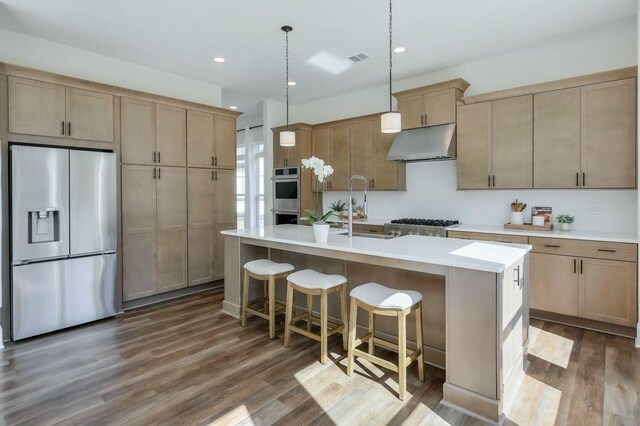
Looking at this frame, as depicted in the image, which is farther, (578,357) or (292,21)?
(292,21)

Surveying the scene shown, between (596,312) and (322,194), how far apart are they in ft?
13.3

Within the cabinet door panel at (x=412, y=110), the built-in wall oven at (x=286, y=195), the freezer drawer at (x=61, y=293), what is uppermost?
the cabinet door panel at (x=412, y=110)

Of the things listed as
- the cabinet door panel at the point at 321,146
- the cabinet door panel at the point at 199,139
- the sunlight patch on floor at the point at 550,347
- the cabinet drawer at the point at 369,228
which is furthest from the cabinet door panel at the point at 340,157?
the sunlight patch on floor at the point at 550,347

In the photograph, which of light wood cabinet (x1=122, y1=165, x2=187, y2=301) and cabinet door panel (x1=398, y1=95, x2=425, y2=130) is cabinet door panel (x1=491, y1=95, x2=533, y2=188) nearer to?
cabinet door panel (x1=398, y1=95, x2=425, y2=130)

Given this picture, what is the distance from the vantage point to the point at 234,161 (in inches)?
204

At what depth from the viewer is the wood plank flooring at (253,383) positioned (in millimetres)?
2080

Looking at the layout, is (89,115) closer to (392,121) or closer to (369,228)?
(392,121)

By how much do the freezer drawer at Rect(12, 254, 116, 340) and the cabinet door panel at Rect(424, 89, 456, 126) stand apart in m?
4.03

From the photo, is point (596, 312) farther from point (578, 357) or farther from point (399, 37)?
point (399, 37)

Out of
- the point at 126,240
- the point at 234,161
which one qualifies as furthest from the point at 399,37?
the point at 126,240

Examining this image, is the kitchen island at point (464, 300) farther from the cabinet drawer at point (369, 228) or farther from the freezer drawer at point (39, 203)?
the freezer drawer at point (39, 203)

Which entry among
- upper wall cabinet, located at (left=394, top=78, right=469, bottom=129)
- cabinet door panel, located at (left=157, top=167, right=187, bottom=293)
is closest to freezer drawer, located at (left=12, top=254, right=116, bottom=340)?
cabinet door panel, located at (left=157, top=167, right=187, bottom=293)

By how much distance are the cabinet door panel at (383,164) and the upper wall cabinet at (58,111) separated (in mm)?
3348

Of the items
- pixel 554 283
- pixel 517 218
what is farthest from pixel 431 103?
pixel 554 283
